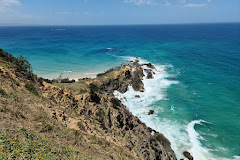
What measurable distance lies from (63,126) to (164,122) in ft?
91.2

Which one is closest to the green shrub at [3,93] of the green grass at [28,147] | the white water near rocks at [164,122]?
the green grass at [28,147]

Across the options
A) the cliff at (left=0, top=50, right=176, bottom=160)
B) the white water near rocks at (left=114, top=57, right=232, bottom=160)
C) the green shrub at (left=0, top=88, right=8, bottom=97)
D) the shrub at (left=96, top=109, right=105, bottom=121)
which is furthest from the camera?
the white water near rocks at (left=114, top=57, right=232, bottom=160)

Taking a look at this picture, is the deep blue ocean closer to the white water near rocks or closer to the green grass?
the white water near rocks

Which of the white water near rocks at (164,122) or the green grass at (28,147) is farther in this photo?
the white water near rocks at (164,122)

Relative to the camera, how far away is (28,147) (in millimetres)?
10562

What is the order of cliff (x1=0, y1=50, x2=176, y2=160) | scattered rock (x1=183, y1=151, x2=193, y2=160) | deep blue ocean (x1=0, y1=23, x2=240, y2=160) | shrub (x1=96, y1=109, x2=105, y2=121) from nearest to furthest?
1. cliff (x1=0, y1=50, x2=176, y2=160)
2. shrub (x1=96, y1=109, x2=105, y2=121)
3. scattered rock (x1=183, y1=151, x2=193, y2=160)
4. deep blue ocean (x1=0, y1=23, x2=240, y2=160)

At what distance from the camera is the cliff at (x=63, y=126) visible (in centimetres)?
1147

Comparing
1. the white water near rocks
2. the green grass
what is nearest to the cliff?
the green grass

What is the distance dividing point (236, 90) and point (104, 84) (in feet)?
158

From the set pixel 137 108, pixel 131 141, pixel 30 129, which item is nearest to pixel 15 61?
pixel 30 129

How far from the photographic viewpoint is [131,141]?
2489 cm

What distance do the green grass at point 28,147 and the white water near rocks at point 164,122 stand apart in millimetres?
24878

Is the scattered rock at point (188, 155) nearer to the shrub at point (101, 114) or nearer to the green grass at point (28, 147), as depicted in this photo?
the shrub at point (101, 114)

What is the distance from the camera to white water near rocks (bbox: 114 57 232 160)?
95.8 feet
